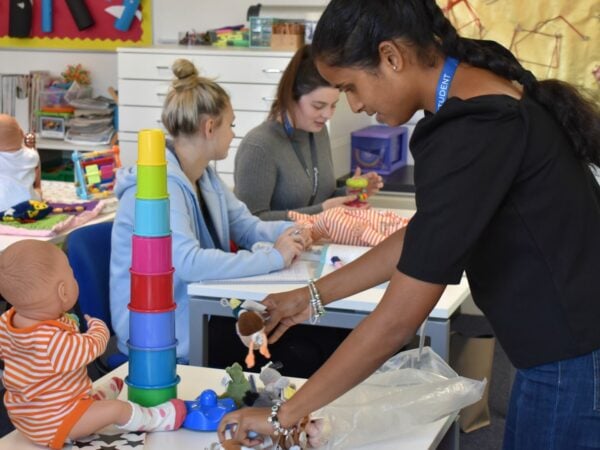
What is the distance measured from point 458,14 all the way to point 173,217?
2510 millimetres

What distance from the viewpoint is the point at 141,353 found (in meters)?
1.60

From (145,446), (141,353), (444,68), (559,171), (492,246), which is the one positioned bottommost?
(145,446)

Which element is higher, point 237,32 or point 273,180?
point 237,32

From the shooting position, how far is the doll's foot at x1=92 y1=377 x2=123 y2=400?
1610 mm

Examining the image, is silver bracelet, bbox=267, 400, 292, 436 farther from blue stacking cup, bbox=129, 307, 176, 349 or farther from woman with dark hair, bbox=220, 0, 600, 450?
blue stacking cup, bbox=129, 307, 176, 349

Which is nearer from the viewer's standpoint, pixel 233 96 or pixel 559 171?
pixel 559 171

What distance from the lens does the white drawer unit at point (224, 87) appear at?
4.53m

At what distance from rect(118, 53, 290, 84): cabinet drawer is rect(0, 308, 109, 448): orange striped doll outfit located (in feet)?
9.94

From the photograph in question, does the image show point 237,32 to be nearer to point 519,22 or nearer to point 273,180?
point 519,22

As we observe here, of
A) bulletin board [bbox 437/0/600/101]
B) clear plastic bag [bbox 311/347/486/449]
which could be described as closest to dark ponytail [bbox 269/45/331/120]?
bulletin board [bbox 437/0/600/101]

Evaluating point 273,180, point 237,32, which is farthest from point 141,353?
point 237,32

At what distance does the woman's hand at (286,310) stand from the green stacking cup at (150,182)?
0.36m

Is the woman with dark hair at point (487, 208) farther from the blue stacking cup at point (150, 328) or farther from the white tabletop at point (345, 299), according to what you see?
the white tabletop at point (345, 299)

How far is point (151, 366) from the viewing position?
1.61m
